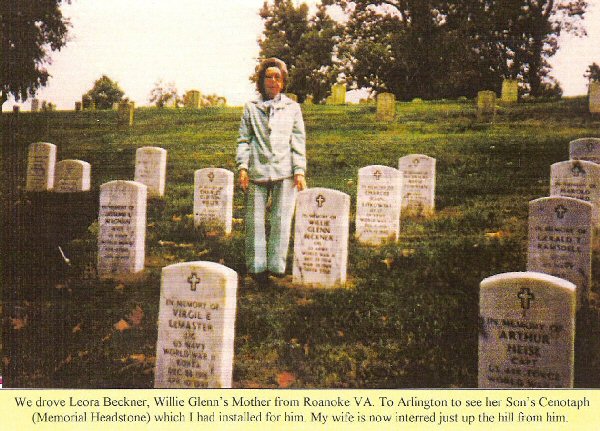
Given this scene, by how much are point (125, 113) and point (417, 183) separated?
2836 mm

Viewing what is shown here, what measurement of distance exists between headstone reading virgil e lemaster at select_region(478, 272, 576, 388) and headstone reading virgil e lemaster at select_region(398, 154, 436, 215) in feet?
7.31

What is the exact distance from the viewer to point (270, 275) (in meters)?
4.65

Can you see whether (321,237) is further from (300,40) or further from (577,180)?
(577,180)

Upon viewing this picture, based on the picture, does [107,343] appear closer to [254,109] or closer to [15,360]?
[15,360]

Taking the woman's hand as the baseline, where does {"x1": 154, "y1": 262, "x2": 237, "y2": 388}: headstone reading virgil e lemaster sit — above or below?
below

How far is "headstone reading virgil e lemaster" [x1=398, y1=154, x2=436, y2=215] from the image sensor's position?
546 centimetres

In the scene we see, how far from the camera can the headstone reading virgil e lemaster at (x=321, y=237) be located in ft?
14.8

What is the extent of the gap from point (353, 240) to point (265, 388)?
1.92 meters

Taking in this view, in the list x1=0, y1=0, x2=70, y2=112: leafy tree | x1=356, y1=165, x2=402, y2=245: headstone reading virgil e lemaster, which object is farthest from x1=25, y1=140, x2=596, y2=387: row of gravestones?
x1=0, y1=0, x2=70, y2=112: leafy tree

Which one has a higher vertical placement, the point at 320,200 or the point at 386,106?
the point at 386,106

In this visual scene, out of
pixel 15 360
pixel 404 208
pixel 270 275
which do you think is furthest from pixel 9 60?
pixel 404 208

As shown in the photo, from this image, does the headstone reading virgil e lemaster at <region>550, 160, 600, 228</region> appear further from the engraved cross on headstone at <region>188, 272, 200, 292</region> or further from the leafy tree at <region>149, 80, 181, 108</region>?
the leafy tree at <region>149, 80, 181, 108</region>

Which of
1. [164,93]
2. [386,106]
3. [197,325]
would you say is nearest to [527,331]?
[197,325]

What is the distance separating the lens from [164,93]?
4867 millimetres
